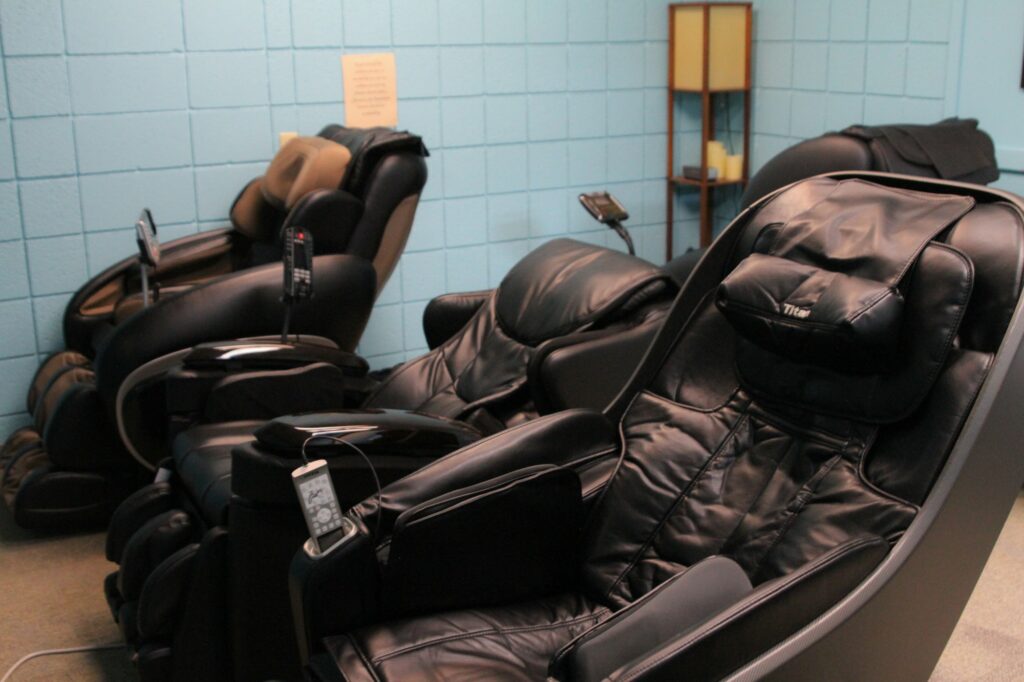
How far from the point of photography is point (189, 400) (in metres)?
2.59

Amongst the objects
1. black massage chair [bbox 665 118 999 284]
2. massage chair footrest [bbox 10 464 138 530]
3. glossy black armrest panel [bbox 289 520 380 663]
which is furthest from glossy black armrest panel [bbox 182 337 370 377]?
glossy black armrest panel [bbox 289 520 380 663]

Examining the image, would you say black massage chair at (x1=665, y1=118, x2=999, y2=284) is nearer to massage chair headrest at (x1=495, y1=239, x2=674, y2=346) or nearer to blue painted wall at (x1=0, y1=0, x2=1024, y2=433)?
massage chair headrest at (x1=495, y1=239, x2=674, y2=346)

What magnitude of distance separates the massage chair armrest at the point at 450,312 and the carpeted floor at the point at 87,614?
40.9 inches

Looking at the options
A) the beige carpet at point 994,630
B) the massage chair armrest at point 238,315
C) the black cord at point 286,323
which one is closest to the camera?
the beige carpet at point 994,630

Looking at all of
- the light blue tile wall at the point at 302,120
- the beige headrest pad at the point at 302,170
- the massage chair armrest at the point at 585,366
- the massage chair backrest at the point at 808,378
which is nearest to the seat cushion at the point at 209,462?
the massage chair armrest at the point at 585,366

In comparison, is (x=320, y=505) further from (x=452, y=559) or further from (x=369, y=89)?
(x=369, y=89)

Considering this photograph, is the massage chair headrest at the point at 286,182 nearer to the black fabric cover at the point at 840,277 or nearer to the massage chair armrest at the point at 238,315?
the massage chair armrest at the point at 238,315

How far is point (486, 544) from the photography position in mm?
1775

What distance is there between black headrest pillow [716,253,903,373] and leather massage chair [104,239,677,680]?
2.15 ft

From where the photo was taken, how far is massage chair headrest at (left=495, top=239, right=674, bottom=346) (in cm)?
253

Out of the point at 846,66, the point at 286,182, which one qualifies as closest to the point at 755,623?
the point at 286,182

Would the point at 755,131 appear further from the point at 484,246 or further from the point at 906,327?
the point at 906,327

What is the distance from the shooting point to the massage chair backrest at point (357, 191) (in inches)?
123

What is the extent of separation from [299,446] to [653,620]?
2.47ft
